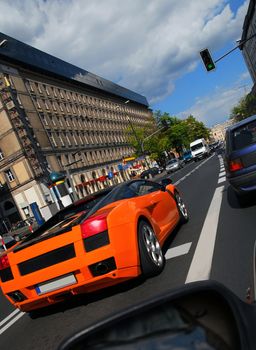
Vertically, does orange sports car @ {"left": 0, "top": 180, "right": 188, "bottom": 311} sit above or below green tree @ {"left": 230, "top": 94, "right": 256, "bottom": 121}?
below

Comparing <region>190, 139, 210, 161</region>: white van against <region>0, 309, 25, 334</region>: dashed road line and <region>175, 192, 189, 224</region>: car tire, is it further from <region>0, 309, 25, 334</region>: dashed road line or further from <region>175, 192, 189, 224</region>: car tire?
<region>0, 309, 25, 334</region>: dashed road line

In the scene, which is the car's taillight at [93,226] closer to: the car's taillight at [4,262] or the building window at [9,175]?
the car's taillight at [4,262]

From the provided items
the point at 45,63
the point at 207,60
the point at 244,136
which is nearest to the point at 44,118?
the point at 45,63

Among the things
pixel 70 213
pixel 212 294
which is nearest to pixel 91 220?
pixel 70 213

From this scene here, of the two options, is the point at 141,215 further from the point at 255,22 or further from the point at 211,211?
the point at 255,22

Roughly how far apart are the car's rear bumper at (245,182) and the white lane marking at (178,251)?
1797 mm

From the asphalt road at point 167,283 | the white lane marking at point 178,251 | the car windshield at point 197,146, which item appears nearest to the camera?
the asphalt road at point 167,283

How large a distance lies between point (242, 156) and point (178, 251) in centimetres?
240

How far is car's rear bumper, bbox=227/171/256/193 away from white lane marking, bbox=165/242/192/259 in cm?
180

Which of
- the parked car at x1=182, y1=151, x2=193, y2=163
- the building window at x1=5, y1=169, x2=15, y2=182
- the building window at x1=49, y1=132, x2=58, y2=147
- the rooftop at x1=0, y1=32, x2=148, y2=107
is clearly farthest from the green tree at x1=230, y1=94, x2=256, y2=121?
the building window at x1=5, y1=169, x2=15, y2=182

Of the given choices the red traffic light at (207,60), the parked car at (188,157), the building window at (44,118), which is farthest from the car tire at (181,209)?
the parked car at (188,157)

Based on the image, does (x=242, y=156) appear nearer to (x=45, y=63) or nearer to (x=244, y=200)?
(x=244, y=200)

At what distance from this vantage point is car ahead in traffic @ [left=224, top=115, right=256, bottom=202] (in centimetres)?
784

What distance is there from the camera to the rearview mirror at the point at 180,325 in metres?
1.46
